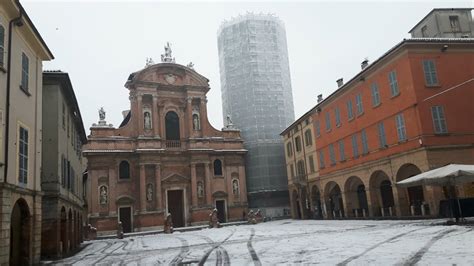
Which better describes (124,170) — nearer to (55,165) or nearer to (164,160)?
(164,160)

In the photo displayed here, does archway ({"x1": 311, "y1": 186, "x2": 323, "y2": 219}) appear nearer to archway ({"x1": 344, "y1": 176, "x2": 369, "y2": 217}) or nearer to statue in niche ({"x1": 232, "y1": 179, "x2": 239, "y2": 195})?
archway ({"x1": 344, "y1": 176, "x2": 369, "y2": 217})

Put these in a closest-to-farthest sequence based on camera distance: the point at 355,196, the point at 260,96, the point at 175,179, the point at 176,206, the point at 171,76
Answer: the point at 355,196, the point at 175,179, the point at 176,206, the point at 171,76, the point at 260,96

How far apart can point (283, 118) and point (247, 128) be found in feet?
14.9

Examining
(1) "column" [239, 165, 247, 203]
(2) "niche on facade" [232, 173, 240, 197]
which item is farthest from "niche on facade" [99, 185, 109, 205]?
(1) "column" [239, 165, 247, 203]

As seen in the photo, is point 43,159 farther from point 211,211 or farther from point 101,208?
point 211,211

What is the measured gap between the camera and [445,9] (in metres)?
28.1

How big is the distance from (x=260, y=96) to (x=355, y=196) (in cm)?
1910

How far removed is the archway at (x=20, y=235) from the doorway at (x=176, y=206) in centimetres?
2600

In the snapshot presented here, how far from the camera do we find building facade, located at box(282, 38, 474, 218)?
22.2m

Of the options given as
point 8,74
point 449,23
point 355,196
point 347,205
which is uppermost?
point 449,23

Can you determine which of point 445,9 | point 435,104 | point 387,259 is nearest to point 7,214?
point 387,259

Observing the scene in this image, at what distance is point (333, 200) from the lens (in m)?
36.4

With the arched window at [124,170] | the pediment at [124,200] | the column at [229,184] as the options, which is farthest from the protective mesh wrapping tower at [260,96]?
the arched window at [124,170]

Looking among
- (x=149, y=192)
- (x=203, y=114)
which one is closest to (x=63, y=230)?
(x=149, y=192)
